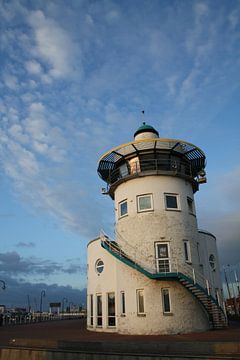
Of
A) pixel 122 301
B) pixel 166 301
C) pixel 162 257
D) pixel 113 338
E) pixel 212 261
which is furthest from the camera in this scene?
pixel 212 261

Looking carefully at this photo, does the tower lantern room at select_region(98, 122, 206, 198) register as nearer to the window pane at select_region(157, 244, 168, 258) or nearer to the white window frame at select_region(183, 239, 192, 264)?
the white window frame at select_region(183, 239, 192, 264)

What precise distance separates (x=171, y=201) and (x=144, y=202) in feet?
6.01

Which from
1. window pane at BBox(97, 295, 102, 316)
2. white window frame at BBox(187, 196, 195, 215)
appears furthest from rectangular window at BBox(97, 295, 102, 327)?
white window frame at BBox(187, 196, 195, 215)

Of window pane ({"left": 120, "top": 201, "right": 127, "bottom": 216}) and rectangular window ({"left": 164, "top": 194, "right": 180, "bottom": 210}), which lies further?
window pane ({"left": 120, "top": 201, "right": 127, "bottom": 216})

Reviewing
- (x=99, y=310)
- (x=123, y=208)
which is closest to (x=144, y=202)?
(x=123, y=208)

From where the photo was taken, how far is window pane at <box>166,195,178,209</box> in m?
21.8

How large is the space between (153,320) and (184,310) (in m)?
1.95

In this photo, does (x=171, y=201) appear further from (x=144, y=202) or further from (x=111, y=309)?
(x=111, y=309)

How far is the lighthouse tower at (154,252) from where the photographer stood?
1938 centimetres

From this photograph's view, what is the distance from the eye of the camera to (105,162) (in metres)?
24.7

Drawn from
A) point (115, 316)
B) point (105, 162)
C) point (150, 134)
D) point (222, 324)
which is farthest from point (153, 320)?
point (150, 134)

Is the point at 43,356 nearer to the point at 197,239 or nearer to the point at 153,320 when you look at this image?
the point at 153,320

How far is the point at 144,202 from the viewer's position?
2197 centimetres

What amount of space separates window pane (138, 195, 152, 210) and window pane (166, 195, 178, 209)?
122 centimetres
